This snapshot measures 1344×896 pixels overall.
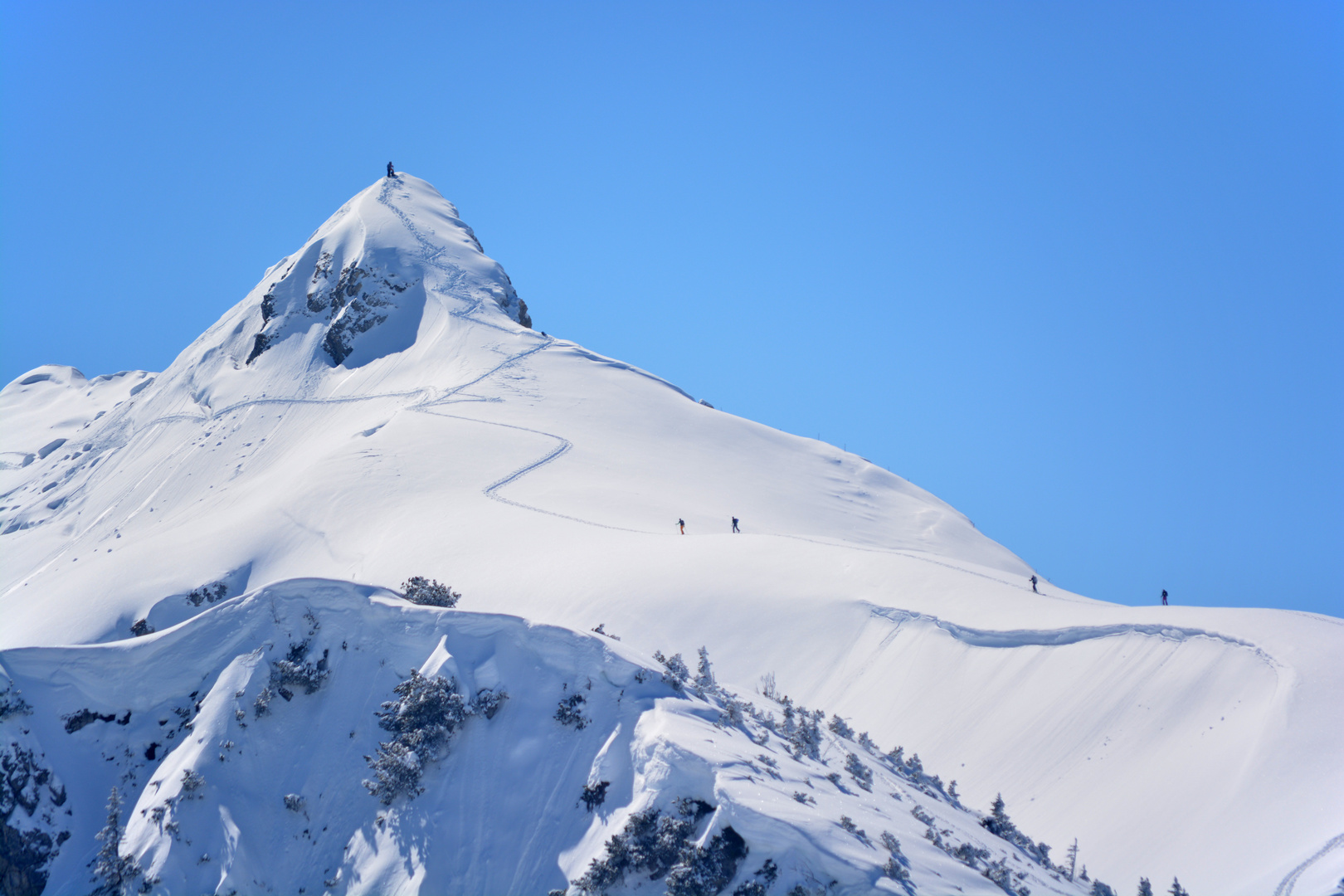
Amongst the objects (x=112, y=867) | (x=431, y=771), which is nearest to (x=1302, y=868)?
(x=431, y=771)

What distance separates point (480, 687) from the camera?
15109mm

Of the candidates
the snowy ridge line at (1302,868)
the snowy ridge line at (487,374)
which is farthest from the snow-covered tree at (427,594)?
the snowy ridge line at (487,374)

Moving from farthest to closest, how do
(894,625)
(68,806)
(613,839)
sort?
(894,625) → (68,806) → (613,839)

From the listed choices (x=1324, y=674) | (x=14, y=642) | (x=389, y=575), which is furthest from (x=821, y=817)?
(x=14, y=642)

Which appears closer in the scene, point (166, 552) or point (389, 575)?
point (389, 575)

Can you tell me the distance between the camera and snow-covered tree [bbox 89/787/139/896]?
13.5 meters

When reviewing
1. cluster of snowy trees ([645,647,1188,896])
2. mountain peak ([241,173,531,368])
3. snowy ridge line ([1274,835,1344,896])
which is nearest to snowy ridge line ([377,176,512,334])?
mountain peak ([241,173,531,368])

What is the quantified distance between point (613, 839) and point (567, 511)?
2188 centimetres

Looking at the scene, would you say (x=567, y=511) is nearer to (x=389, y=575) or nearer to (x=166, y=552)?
(x=389, y=575)

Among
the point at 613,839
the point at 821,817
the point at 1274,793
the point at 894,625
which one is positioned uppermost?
the point at 894,625

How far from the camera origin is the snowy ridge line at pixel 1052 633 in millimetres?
20906

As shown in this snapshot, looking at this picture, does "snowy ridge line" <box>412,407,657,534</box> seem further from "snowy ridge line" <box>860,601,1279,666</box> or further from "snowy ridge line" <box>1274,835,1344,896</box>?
"snowy ridge line" <box>1274,835,1344,896</box>

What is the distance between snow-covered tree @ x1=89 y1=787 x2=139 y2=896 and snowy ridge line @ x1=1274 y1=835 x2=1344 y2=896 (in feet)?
50.9

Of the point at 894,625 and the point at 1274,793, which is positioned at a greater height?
the point at 894,625
